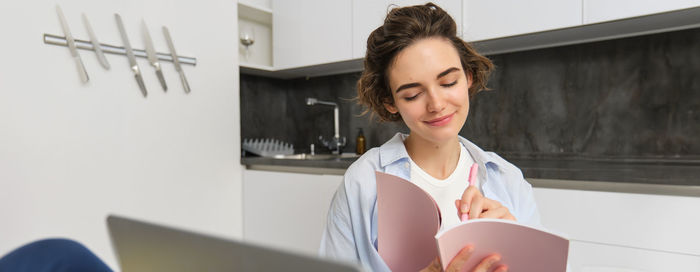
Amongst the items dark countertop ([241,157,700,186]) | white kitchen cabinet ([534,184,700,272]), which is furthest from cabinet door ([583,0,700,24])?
white kitchen cabinet ([534,184,700,272])

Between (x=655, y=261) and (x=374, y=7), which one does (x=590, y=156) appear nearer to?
(x=655, y=261)

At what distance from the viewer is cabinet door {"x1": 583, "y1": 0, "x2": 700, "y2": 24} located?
1358 mm

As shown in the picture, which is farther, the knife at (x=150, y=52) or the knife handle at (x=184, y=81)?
the knife handle at (x=184, y=81)

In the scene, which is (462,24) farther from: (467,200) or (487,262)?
(487,262)

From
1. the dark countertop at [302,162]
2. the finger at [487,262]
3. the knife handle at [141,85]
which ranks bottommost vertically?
the finger at [487,262]

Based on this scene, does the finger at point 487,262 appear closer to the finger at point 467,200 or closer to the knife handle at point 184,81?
the finger at point 467,200

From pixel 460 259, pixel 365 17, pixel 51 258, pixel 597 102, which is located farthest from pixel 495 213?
pixel 365 17

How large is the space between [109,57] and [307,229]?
43.6 inches

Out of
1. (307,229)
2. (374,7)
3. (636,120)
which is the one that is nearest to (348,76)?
(374,7)

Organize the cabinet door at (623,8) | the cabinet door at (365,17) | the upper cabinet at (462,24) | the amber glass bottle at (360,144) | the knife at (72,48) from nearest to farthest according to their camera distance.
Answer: the cabinet door at (623,8) < the upper cabinet at (462,24) < the knife at (72,48) < the cabinet door at (365,17) < the amber glass bottle at (360,144)

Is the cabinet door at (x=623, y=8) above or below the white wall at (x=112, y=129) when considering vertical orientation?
above

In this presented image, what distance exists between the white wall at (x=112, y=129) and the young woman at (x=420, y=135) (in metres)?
1.17

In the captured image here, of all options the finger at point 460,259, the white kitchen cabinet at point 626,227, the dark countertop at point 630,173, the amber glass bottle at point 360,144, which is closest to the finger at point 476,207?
the finger at point 460,259

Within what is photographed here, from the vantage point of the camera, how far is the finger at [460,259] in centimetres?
57
